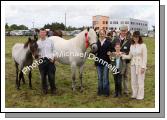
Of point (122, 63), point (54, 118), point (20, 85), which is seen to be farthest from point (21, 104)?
point (122, 63)

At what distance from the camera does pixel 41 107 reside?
26.6ft

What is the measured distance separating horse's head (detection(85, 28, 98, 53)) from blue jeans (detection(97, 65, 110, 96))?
51 cm

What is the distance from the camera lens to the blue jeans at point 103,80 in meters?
8.58

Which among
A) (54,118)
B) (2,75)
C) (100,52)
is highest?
(100,52)

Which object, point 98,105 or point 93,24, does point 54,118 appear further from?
point 93,24

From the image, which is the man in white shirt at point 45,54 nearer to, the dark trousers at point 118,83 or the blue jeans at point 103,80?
the blue jeans at point 103,80

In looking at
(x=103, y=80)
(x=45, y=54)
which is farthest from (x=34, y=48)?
(x=103, y=80)

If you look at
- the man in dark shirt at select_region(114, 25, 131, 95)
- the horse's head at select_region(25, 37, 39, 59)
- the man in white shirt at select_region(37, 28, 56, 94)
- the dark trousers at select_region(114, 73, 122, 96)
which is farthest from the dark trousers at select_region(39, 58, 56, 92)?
the man in dark shirt at select_region(114, 25, 131, 95)

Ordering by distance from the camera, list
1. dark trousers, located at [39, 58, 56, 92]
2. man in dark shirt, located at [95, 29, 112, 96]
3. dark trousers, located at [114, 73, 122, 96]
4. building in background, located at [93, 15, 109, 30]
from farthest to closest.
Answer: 1. building in background, located at [93, 15, 109, 30]
2. dark trousers, located at [39, 58, 56, 92]
3. dark trousers, located at [114, 73, 122, 96]
4. man in dark shirt, located at [95, 29, 112, 96]

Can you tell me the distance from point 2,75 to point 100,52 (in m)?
2.54

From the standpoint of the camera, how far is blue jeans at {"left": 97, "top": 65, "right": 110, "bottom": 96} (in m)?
8.58

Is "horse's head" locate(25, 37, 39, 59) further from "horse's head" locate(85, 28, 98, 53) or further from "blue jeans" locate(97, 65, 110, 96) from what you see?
"blue jeans" locate(97, 65, 110, 96)

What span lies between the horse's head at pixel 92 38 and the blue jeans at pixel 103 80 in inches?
20.1

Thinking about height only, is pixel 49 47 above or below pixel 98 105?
above
